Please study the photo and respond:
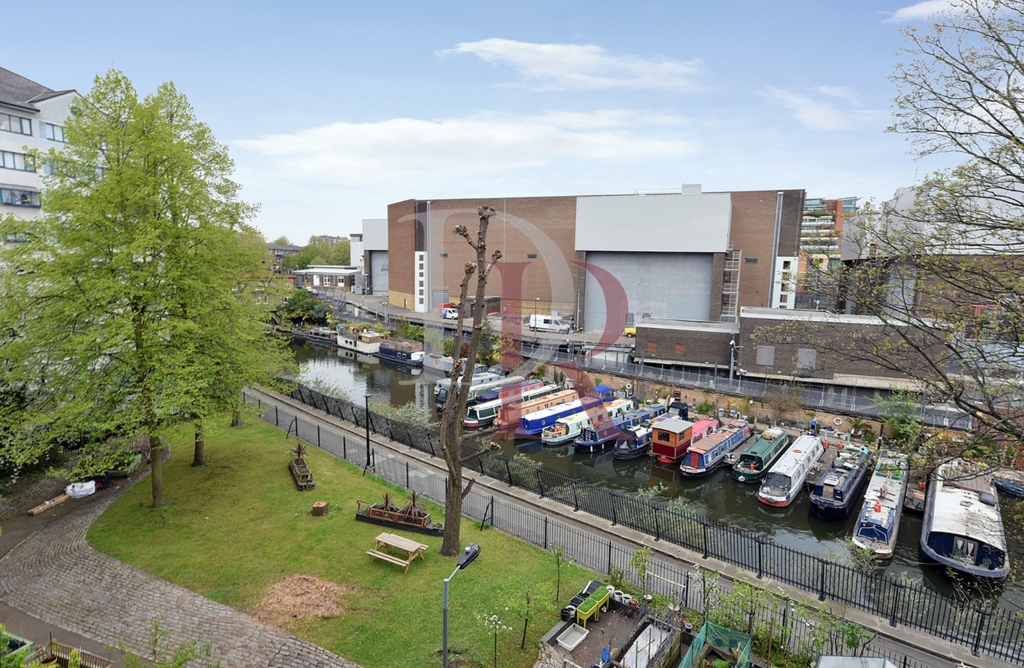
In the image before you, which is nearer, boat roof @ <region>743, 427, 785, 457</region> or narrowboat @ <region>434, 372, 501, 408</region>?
boat roof @ <region>743, 427, 785, 457</region>

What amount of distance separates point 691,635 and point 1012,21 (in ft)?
35.1

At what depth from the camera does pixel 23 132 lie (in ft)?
Answer: 81.1

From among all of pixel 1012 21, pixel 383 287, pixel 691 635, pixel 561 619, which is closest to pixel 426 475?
pixel 561 619

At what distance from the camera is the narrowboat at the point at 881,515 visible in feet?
58.7

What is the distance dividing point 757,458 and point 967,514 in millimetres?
8010

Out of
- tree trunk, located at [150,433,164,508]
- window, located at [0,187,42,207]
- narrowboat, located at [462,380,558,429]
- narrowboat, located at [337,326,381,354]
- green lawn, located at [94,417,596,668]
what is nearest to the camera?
green lawn, located at [94,417,596,668]

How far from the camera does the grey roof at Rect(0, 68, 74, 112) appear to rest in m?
24.1

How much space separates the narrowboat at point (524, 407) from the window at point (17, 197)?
23.7 m

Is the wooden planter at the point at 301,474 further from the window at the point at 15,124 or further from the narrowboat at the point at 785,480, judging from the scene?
the window at the point at 15,124

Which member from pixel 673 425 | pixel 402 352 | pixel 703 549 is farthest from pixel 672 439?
pixel 402 352

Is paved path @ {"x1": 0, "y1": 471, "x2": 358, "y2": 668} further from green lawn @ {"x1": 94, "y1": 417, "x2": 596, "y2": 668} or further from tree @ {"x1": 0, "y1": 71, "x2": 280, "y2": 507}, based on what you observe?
tree @ {"x1": 0, "y1": 71, "x2": 280, "y2": 507}

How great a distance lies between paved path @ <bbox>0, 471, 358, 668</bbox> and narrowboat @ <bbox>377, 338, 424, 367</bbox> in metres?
34.5

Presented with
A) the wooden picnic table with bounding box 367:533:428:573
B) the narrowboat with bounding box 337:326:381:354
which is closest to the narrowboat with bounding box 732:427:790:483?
the wooden picnic table with bounding box 367:533:428:573

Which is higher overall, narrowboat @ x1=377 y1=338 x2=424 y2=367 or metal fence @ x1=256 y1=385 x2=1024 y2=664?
metal fence @ x1=256 y1=385 x2=1024 y2=664
